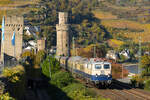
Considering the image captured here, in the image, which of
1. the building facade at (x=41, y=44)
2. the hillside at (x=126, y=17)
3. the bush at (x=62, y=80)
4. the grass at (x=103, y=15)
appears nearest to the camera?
the bush at (x=62, y=80)

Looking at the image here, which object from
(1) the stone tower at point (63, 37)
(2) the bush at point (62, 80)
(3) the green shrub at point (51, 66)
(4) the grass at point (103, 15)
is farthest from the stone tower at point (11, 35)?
(4) the grass at point (103, 15)

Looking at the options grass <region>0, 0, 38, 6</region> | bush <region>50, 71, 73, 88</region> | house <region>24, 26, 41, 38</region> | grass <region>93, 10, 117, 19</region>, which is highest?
grass <region>0, 0, 38, 6</region>

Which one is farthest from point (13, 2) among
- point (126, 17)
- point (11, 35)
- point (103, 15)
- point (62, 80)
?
point (62, 80)

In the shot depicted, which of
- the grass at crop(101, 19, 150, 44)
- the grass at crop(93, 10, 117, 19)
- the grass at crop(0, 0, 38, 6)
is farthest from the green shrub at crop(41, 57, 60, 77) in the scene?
the grass at crop(93, 10, 117, 19)

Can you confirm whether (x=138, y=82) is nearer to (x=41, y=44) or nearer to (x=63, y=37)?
(x=41, y=44)

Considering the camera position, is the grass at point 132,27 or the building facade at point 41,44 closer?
the building facade at point 41,44

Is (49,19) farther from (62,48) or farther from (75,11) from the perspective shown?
(62,48)

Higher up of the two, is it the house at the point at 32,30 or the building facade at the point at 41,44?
the house at the point at 32,30

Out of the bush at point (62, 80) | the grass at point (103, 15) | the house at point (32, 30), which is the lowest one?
the bush at point (62, 80)

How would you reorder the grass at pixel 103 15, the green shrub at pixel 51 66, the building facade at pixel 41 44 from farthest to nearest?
the grass at pixel 103 15
the building facade at pixel 41 44
the green shrub at pixel 51 66

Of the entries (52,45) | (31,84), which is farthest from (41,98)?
(52,45)

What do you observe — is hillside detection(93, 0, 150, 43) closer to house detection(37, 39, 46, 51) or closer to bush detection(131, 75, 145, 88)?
house detection(37, 39, 46, 51)

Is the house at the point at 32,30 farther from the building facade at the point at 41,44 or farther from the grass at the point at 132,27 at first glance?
the grass at the point at 132,27

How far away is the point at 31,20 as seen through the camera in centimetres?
11600
